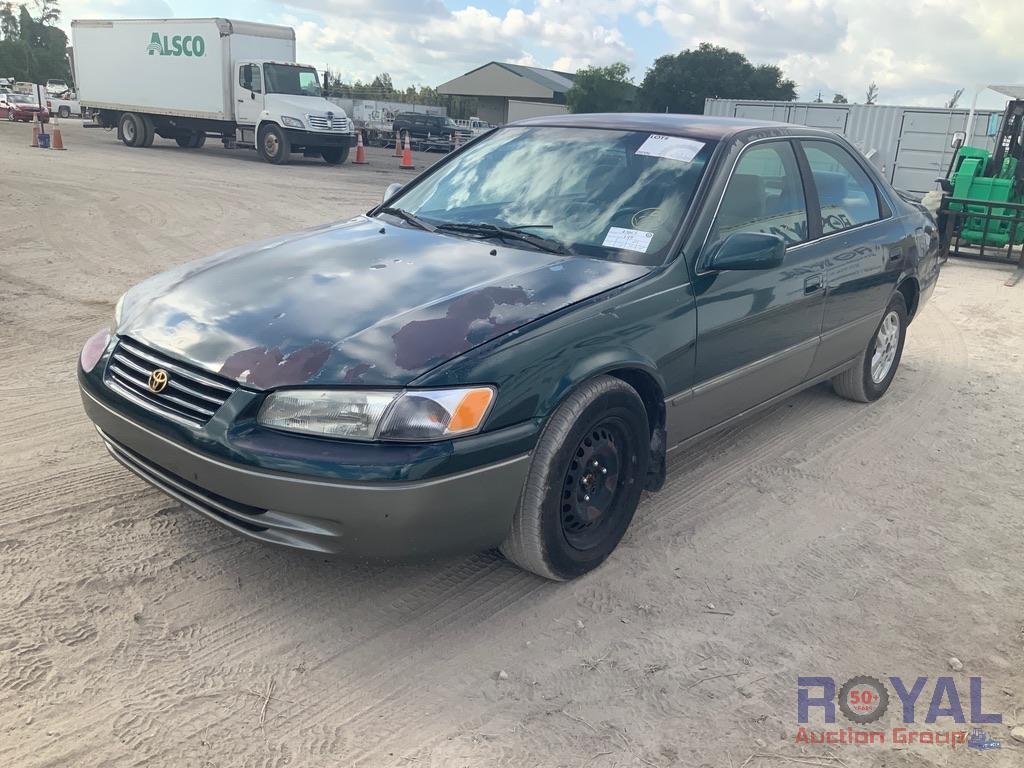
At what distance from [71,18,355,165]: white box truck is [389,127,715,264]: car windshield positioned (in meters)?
18.2

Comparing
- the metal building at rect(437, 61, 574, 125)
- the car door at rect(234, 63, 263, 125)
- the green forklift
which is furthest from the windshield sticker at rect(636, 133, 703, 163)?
the metal building at rect(437, 61, 574, 125)

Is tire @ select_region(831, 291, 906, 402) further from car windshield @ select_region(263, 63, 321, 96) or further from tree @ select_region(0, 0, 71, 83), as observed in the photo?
tree @ select_region(0, 0, 71, 83)

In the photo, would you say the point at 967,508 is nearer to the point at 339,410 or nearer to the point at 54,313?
the point at 339,410

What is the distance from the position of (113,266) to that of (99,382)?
5.57 metres

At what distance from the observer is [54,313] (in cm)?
618

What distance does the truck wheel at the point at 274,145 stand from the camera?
20906 mm

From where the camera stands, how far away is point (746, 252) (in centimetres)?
338

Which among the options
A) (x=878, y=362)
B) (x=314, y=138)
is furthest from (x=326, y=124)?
(x=878, y=362)

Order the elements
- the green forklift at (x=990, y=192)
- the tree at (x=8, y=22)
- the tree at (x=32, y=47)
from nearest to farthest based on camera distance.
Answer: the green forklift at (x=990, y=192), the tree at (x=32, y=47), the tree at (x=8, y=22)

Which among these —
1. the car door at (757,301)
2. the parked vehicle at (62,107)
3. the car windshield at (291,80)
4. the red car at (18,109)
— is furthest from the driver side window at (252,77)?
the parked vehicle at (62,107)

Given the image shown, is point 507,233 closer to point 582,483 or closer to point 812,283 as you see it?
point 582,483

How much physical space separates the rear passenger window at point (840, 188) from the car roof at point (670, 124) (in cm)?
20

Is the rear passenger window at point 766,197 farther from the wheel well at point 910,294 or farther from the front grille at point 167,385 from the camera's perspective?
the front grille at point 167,385

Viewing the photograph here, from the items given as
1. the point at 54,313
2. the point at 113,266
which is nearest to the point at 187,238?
the point at 113,266
